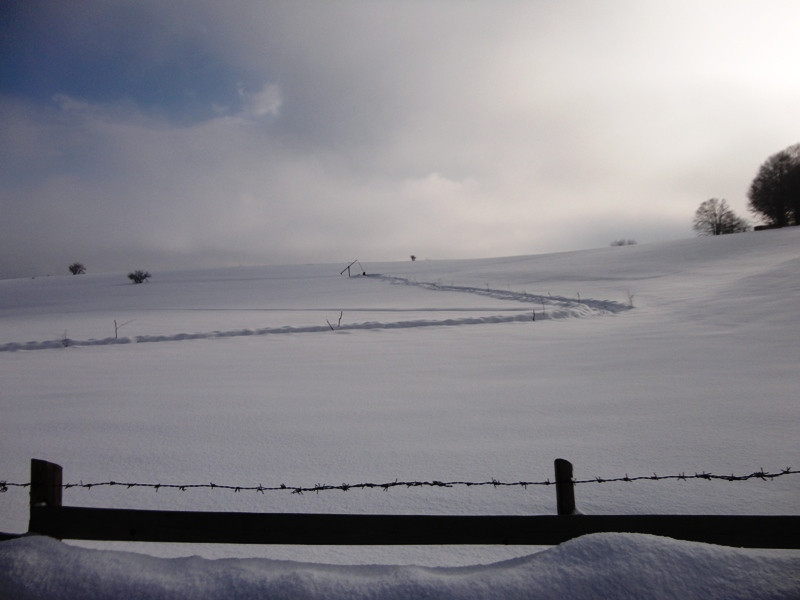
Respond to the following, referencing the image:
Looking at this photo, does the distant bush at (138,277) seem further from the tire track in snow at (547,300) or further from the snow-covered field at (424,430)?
the snow-covered field at (424,430)

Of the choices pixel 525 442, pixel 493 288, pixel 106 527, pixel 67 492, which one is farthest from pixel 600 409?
pixel 493 288

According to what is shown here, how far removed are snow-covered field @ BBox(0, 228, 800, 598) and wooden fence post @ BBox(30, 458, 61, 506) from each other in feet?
0.73

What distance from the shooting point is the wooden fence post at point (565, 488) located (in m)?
2.13

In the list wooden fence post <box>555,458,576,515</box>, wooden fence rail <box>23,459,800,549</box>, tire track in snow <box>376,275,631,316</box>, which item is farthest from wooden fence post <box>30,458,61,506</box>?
tire track in snow <box>376,275,631,316</box>

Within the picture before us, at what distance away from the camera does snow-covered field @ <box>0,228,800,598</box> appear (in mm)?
2088

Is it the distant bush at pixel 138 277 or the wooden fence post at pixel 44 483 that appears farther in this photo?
the distant bush at pixel 138 277

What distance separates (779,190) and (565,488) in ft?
194

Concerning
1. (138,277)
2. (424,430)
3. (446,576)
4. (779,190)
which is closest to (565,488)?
(446,576)

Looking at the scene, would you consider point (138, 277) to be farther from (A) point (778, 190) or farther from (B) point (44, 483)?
(A) point (778, 190)

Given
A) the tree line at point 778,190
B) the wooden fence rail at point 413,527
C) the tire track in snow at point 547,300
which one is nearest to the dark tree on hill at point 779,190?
the tree line at point 778,190

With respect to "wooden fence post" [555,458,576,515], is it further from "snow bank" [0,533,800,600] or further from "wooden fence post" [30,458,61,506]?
"wooden fence post" [30,458,61,506]

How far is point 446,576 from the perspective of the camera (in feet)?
6.93

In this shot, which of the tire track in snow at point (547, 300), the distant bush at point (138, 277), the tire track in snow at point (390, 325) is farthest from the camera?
the distant bush at point (138, 277)

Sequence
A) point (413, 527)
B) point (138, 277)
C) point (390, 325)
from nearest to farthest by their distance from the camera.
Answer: point (413, 527)
point (390, 325)
point (138, 277)
